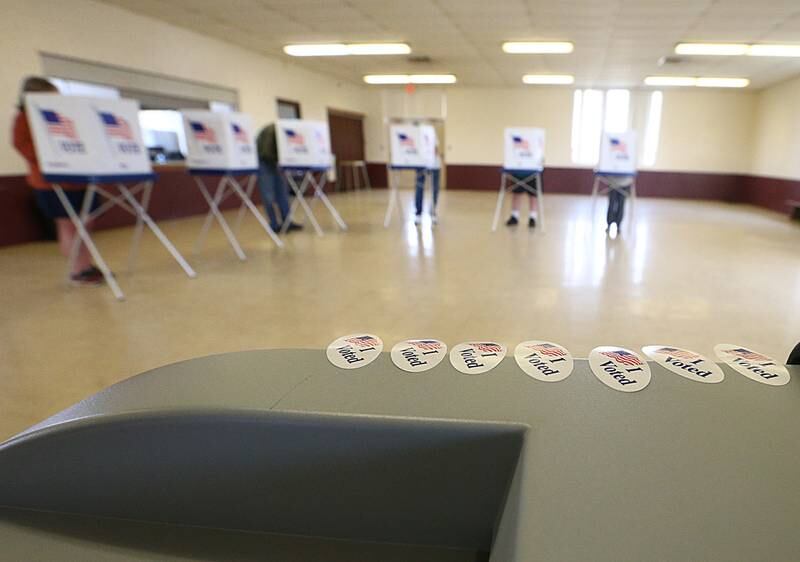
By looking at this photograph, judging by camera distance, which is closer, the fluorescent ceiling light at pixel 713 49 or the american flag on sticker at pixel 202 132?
the american flag on sticker at pixel 202 132

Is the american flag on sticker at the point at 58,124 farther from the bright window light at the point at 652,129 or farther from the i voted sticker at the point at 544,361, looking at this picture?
the bright window light at the point at 652,129

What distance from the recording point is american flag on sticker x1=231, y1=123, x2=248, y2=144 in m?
4.07

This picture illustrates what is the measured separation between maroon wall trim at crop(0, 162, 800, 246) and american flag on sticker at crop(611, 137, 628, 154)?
4.91m

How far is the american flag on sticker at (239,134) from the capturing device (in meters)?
4.07

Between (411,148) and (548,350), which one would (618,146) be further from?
(548,350)

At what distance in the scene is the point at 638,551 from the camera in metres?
0.44

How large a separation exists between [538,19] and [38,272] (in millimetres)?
5983

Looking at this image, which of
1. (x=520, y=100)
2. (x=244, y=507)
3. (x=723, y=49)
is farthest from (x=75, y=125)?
(x=520, y=100)

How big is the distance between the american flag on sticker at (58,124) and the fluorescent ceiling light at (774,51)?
834cm

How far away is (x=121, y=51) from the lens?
5590 mm

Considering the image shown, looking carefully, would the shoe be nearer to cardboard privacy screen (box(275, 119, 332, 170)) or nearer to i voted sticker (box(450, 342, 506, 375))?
cardboard privacy screen (box(275, 119, 332, 170))

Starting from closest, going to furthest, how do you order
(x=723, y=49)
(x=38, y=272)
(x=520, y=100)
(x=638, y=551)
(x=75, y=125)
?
(x=638, y=551) → (x=75, y=125) → (x=38, y=272) → (x=723, y=49) → (x=520, y=100)

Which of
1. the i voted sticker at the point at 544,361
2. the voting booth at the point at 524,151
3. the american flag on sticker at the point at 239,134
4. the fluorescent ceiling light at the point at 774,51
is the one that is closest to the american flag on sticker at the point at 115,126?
the american flag on sticker at the point at 239,134

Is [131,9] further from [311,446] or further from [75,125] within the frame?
[311,446]
